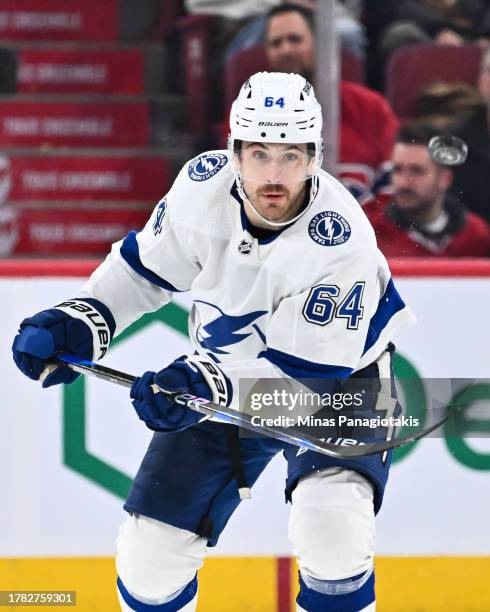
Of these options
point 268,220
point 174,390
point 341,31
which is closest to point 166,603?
point 174,390

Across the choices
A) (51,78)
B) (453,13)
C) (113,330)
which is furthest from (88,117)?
(113,330)

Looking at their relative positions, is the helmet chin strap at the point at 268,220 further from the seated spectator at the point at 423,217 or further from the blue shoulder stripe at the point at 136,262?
the seated spectator at the point at 423,217

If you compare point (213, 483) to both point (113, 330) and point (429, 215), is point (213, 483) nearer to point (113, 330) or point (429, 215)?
point (113, 330)

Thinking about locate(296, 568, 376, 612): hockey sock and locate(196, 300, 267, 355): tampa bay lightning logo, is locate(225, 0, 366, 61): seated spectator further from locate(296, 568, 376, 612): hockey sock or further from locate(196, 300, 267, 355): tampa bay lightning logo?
locate(296, 568, 376, 612): hockey sock

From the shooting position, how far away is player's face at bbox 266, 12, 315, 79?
3623mm

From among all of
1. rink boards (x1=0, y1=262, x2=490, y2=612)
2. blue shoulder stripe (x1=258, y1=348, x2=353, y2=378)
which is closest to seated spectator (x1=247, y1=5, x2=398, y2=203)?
rink boards (x1=0, y1=262, x2=490, y2=612)

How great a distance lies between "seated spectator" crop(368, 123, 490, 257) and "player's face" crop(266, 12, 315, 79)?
0.40m

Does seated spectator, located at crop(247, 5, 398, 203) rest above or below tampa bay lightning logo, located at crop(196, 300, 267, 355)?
above

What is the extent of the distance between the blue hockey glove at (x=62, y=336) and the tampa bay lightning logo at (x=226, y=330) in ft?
0.70

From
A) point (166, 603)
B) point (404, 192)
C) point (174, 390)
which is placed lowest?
point (166, 603)

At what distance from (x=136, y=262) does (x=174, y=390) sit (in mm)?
433

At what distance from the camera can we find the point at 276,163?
235 centimetres

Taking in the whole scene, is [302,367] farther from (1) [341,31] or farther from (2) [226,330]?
(1) [341,31]

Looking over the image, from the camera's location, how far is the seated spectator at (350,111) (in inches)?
134
